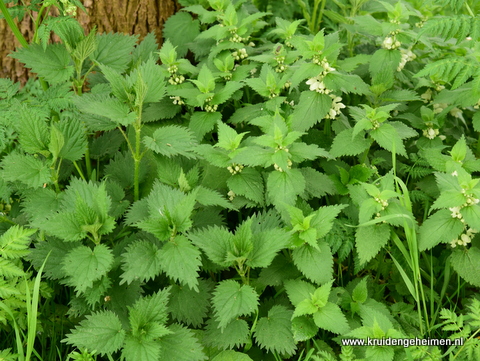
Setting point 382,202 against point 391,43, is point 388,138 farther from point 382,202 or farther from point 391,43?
point 391,43

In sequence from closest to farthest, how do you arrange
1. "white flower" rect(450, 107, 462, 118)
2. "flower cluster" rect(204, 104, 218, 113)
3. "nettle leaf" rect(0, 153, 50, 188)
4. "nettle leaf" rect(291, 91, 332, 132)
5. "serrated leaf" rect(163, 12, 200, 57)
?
"nettle leaf" rect(0, 153, 50, 188)
"nettle leaf" rect(291, 91, 332, 132)
"flower cluster" rect(204, 104, 218, 113)
"white flower" rect(450, 107, 462, 118)
"serrated leaf" rect(163, 12, 200, 57)

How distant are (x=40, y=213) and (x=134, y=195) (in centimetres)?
45

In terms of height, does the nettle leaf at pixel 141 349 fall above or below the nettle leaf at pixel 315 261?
below

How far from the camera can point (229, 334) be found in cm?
195

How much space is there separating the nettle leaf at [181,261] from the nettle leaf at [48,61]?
3.72ft

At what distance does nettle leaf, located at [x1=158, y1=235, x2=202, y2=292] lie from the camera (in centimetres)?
177

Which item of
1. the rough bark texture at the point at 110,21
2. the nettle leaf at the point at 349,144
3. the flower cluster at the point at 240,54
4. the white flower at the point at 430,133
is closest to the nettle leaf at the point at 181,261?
the nettle leaf at the point at 349,144

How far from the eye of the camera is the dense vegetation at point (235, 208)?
6.18 feet

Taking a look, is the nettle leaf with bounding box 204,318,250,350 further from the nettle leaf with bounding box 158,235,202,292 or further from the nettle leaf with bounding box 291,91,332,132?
the nettle leaf with bounding box 291,91,332,132

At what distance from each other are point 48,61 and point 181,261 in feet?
4.46

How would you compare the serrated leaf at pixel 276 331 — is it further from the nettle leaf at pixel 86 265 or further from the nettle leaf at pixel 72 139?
the nettle leaf at pixel 72 139

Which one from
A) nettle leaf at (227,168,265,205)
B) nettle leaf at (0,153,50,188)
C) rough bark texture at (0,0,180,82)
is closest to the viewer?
nettle leaf at (0,153,50,188)

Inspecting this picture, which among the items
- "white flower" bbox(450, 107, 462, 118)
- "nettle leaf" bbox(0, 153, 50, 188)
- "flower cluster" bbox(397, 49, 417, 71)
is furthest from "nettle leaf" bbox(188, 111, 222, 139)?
"white flower" bbox(450, 107, 462, 118)

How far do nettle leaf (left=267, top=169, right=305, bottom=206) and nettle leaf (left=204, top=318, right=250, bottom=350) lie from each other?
1.78 feet
